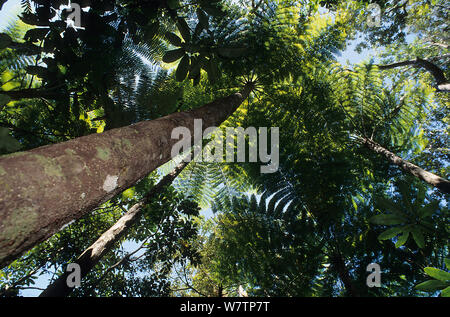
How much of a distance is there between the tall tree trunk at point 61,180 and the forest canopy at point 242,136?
1.01ft

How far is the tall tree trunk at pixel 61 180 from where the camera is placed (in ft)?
2.06

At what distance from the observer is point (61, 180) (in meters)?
0.78

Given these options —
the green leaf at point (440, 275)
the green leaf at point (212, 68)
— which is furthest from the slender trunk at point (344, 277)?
the green leaf at point (212, 68)

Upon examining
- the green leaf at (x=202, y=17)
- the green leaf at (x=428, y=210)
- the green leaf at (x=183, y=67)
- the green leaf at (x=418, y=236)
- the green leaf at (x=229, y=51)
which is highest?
the green leaf at (x=202, y=17)

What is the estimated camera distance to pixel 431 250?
13.4 feet

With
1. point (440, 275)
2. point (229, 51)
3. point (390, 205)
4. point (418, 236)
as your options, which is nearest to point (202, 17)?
point (229, 51)

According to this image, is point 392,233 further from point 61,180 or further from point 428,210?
point 61,180

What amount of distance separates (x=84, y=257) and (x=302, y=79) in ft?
17.1

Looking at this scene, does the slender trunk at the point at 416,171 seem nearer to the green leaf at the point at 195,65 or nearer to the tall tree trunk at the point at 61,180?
the green leaf at the point at 195,65

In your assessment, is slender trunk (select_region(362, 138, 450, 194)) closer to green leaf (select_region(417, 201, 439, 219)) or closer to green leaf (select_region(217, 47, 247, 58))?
green leaf (select_region(417, 201, 439, 219))

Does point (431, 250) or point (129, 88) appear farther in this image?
point (431, 250)

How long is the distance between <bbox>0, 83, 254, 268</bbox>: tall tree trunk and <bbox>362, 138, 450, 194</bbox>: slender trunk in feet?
15.6
